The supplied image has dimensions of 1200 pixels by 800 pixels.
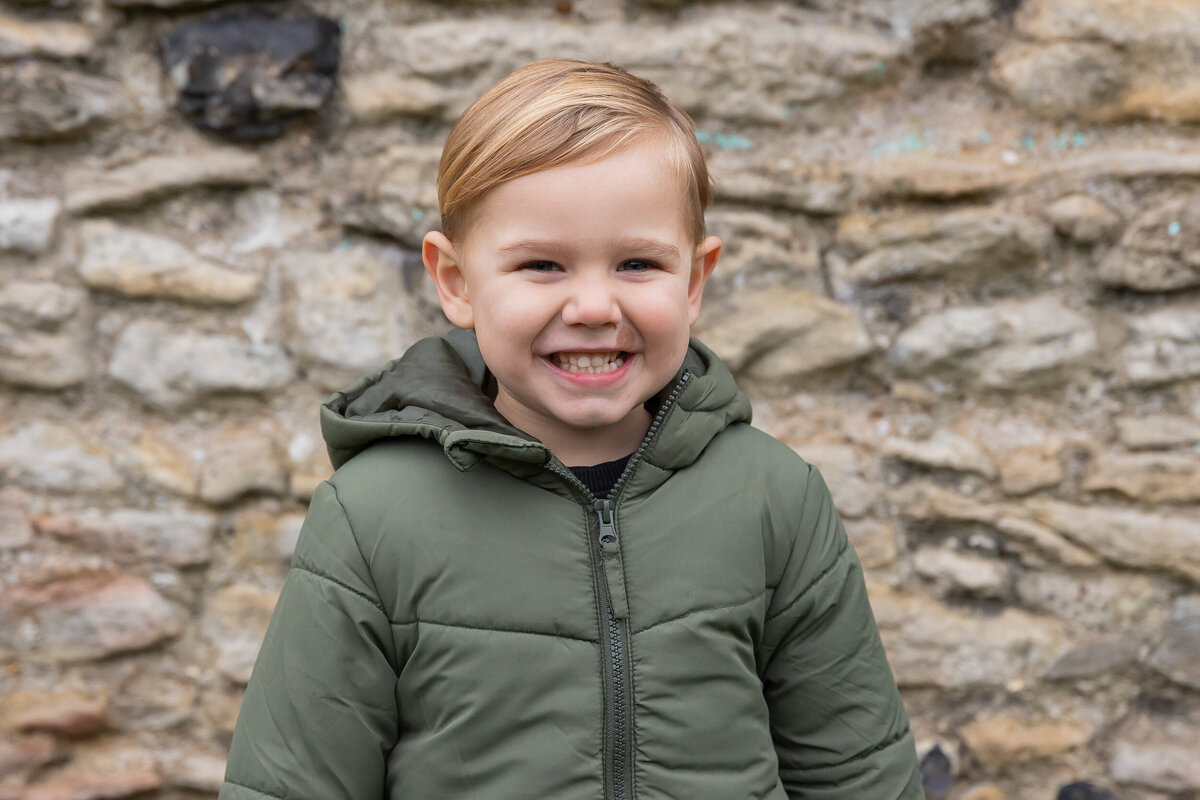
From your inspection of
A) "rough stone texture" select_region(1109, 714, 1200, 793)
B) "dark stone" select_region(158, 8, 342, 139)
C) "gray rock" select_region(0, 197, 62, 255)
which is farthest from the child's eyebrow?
"rough stone texture" select_region(1109, 714, 1200, 793)

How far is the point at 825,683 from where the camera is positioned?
1.37m

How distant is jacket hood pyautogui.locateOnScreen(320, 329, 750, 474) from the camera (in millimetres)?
1211

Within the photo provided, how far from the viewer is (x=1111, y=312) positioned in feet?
6.35

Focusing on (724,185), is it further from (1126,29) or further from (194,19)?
(194,19)

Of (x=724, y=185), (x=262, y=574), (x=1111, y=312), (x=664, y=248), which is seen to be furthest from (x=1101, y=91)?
(x=262, y=574)

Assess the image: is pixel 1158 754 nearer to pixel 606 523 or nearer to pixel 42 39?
pixel 606 523

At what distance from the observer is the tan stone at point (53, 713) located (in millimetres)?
1938

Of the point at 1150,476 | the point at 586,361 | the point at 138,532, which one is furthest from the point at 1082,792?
the point at 138,532

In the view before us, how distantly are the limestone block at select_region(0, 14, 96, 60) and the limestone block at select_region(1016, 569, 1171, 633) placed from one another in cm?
196

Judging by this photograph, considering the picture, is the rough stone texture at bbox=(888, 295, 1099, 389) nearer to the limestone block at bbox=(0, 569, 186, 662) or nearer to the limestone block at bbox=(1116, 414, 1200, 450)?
the limestone block at bbox=(1116, 414, 1200, 450)

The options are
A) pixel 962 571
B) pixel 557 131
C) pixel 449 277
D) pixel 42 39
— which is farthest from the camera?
pixel 962 571

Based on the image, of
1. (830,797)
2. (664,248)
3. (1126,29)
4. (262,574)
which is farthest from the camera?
(262,574)

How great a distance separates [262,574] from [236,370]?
393mm

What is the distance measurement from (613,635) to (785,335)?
91 cm
